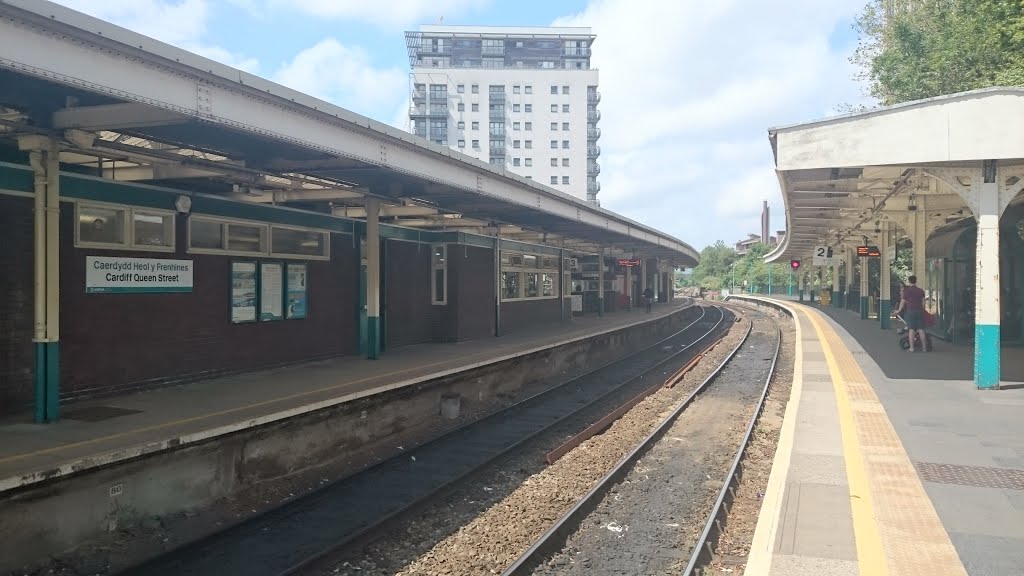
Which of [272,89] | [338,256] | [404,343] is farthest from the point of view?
[404,343]

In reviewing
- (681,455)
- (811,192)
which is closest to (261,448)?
(681,455)

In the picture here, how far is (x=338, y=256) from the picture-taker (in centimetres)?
1291

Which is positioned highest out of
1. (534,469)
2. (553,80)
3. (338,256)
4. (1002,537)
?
(553,80)

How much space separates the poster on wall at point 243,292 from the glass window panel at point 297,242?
686 millimetres

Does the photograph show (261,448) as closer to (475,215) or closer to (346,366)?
(346,366)

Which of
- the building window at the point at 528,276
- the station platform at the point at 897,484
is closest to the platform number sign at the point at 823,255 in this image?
the building window at the point at 528,276

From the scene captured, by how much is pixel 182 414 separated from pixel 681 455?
620 cm

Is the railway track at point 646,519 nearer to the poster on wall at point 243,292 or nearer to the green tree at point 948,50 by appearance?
the poster on wall at point 243,292

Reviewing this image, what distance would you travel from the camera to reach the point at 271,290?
36.6ft

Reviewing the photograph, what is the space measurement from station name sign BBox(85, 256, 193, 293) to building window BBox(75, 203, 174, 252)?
0.58 feet

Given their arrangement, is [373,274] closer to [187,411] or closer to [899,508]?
[187,411]

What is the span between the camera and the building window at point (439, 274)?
1625 centimetres

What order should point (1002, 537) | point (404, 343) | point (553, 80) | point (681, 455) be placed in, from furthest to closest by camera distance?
1. point (553, 80)
2. point (404, 343)
3. point (681, 455)
4. point (1002, 537)

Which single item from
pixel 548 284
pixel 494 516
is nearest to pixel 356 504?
pixel 494 516
